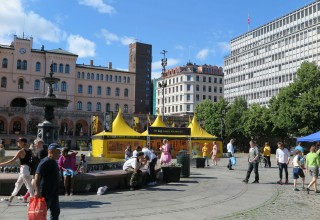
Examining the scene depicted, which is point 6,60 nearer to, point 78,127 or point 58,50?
point 58,50

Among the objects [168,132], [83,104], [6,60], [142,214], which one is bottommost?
[142,214]

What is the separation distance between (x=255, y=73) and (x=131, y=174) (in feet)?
303

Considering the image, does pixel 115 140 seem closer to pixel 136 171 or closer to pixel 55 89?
pixel 136 171

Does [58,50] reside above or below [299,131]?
above

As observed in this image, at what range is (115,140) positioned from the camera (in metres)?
37.4

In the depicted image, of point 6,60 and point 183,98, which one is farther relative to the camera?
point 183,98

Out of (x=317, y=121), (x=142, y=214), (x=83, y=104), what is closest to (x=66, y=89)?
(x=83, y=104)

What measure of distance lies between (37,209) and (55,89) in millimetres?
77225

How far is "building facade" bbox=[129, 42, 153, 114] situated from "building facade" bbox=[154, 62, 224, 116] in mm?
8989

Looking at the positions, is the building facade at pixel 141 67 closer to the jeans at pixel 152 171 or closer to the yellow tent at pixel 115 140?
the yellow tent at pixel 115 140

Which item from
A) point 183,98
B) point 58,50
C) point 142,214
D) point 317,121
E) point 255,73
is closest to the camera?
point 142,214

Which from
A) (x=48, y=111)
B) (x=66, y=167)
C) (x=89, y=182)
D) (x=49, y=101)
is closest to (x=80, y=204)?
(x=66, y=167)

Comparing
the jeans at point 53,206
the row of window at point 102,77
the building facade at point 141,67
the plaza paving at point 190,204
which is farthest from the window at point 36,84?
the jeans at point 53,206

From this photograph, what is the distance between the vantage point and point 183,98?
12025cm
